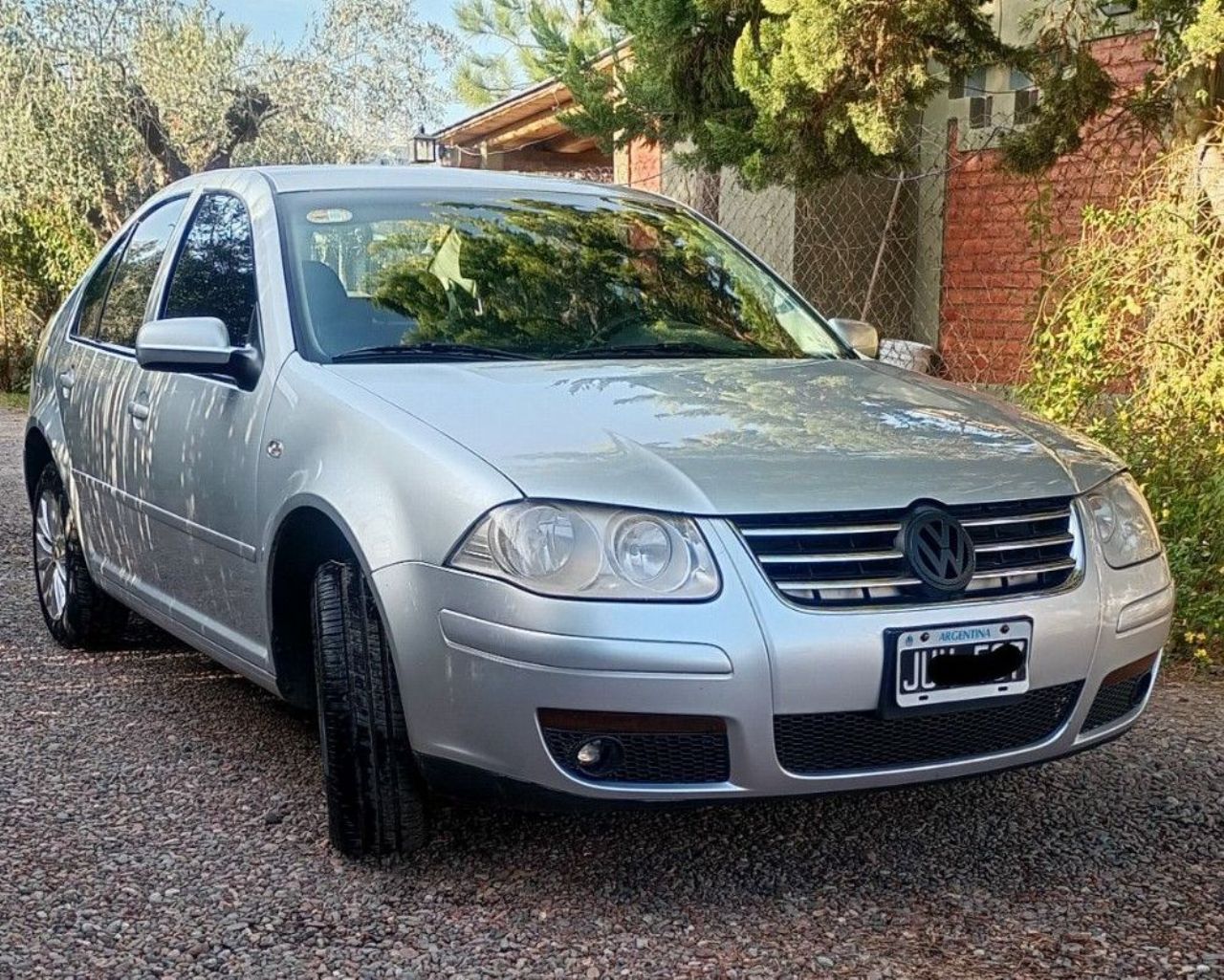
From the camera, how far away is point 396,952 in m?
3.02

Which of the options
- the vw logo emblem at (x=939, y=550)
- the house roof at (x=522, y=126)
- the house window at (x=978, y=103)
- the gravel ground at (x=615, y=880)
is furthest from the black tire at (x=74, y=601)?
the house roof at (x=522, y=126)

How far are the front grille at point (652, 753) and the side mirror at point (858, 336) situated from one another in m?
1.95

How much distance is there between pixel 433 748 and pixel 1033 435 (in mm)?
1574

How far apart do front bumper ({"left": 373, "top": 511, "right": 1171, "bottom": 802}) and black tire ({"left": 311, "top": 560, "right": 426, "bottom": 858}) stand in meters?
0.12

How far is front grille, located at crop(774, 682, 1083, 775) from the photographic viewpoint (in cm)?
296

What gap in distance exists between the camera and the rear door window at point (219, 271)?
13.8ft

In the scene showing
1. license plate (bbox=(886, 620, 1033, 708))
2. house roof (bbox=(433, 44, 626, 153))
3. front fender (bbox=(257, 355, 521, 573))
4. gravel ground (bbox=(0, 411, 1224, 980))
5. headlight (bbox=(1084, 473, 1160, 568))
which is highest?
house roof (bbox=(433, 44, 626, 153))

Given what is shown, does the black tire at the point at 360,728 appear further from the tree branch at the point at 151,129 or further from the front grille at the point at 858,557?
the tree branch at the point at 151,129

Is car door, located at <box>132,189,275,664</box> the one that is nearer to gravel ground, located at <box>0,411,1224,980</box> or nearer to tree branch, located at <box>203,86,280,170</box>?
gravel ground, located at <box>0,411,1224,980</box>

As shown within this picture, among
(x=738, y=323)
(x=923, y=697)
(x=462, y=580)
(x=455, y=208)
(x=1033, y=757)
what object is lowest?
(x=1033, y=757)

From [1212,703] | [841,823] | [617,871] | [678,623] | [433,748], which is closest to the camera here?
[678,623]

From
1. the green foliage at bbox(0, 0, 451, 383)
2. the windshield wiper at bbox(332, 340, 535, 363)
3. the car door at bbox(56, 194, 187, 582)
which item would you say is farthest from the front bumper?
the green foliage at bbox(0, 0, 451, 383)

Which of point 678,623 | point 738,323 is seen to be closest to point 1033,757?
point 678,623

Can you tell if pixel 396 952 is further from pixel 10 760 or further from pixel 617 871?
pixel 10 760
